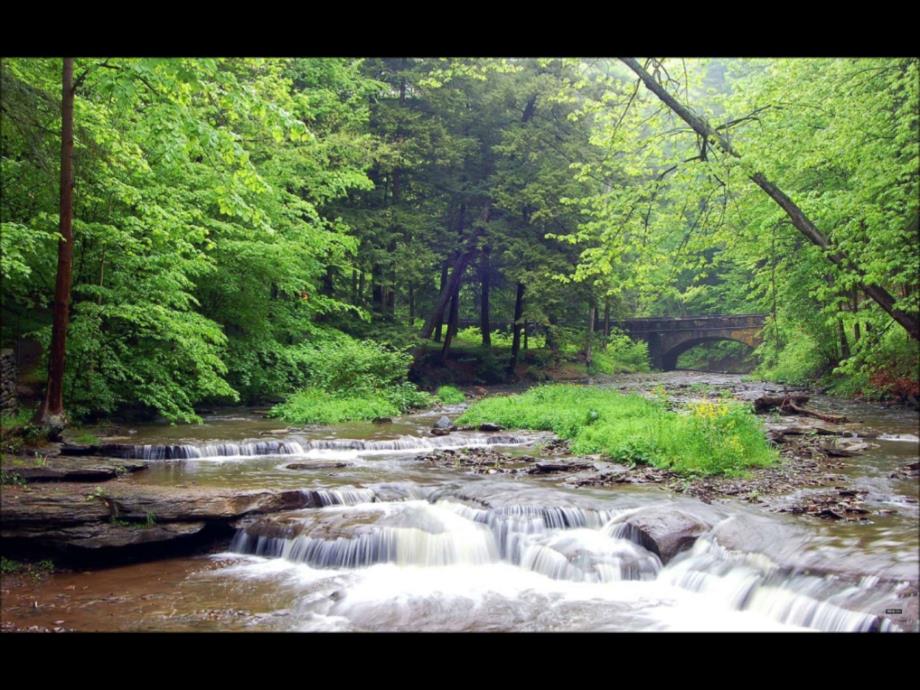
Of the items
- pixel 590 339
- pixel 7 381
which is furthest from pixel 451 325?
pixel 7 381

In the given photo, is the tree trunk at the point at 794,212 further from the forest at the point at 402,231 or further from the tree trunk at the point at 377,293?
the tree trunk at the point at 377,293

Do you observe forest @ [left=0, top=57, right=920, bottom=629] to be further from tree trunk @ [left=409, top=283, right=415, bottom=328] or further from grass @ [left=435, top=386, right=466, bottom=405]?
tree trunk @ [left=409, top=283, right=415, bottom=328]

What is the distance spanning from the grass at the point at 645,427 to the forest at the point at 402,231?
0.04 meters

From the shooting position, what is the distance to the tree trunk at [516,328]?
22641 mm

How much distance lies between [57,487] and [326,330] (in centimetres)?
1080

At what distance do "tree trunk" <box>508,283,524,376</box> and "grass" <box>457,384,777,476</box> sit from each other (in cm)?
741

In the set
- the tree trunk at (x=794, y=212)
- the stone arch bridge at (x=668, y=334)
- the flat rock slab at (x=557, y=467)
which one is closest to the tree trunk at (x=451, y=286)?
the stone arch bridge at (x=668, y=334)

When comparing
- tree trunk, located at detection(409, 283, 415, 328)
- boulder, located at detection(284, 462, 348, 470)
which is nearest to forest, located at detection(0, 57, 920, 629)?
boulder, located at detection(284, 462, 348, 470)

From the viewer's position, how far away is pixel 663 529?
5.49 metres

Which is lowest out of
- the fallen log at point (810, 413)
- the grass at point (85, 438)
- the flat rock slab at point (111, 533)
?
the flat rock slab at point (111, 533)

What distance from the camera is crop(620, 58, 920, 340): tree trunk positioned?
4.17 metres

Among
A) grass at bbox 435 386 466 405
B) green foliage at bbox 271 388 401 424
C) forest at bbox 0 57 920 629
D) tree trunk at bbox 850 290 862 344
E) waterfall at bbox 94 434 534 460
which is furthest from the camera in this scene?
grass at bbox 435 386 466 405
